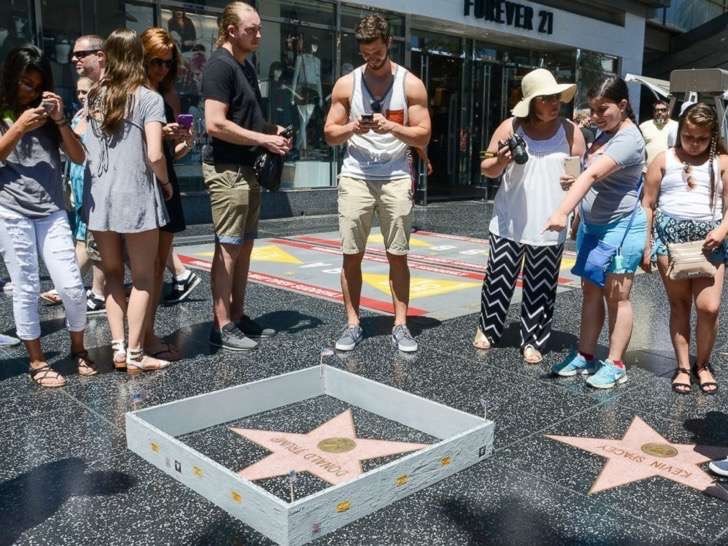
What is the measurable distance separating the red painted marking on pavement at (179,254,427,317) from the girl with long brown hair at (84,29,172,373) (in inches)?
93.3

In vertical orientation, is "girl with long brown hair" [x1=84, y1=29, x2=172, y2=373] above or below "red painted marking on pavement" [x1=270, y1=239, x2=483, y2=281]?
above

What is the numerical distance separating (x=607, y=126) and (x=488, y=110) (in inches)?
548

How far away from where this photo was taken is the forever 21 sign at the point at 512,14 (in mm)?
15562

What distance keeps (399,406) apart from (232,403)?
0.83 metres

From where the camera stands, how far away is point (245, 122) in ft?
15.9

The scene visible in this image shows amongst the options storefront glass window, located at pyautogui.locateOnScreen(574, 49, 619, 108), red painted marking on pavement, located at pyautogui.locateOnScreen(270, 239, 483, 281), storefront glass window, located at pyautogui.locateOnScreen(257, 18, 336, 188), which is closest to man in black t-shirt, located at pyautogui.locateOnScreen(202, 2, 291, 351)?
red painted marking on pavement, located at pyautogui.locateOnScreen(270, 239, 483, 281)

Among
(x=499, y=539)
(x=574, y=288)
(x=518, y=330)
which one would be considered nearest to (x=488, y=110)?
(x=574, y=288)

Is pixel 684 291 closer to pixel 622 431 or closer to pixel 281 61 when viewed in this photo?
pixel 622 431

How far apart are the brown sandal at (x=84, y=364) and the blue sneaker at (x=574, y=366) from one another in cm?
271

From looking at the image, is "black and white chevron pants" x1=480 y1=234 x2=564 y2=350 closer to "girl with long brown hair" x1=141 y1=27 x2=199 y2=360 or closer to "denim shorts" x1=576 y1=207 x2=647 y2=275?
"denim shorts" x1=576 y1=207 x2=647 y2=275

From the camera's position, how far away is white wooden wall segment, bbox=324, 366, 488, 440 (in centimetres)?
359

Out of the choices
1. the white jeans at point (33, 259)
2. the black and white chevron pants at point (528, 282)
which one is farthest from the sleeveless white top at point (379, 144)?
the white jeans at point (33, 259)

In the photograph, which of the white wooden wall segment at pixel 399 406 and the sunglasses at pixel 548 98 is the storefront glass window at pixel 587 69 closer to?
the sunglasses at pixel 548 98

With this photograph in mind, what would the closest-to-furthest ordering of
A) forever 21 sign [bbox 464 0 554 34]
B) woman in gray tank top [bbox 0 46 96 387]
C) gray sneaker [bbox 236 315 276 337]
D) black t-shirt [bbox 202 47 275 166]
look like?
1. woman in gray tank top [bbox 0 46 96 387]
2. black t-shirt [bbox 202 47 275 166]
3. gray sneaker [bbox 236 315 276 337]
4. forever 21 sign [bbox 464 0 554 34]
